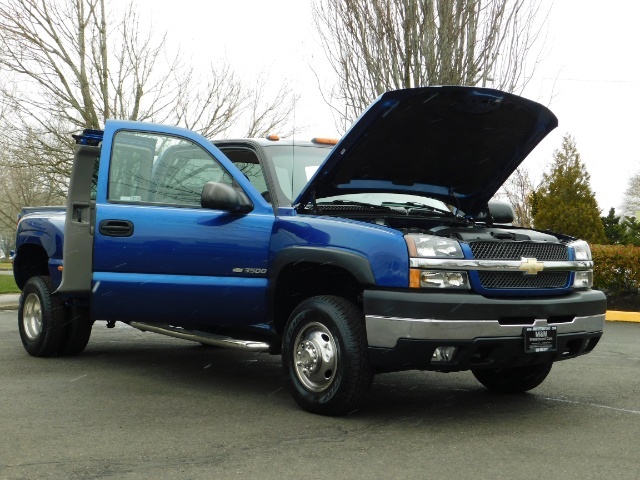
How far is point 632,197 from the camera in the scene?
244 feet

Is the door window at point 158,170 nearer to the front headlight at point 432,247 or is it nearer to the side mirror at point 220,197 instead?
the side mirror at point 220,197

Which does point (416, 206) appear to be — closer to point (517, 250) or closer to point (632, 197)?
point (517, 250)

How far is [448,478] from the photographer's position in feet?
13.2

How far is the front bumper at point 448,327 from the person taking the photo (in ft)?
16.3

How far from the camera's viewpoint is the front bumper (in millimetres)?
4957

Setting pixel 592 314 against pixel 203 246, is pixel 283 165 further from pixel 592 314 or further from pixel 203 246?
pixel 592 314

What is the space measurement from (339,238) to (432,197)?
1555 millimetres

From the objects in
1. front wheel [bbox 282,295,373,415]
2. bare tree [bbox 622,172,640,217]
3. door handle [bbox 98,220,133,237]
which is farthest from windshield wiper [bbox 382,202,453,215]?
bare tree [bbox 622,172,640,217]

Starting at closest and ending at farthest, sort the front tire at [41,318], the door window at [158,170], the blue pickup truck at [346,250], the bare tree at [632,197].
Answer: the blue pickup truck at [346,250] → the door window at [158,170] → the front tire at [41,318] → the bare tree at [632,197]

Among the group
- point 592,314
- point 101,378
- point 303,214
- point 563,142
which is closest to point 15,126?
point 101,378

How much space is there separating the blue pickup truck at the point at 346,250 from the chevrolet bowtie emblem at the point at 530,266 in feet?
0.04

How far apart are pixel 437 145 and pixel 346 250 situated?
1.35 metres

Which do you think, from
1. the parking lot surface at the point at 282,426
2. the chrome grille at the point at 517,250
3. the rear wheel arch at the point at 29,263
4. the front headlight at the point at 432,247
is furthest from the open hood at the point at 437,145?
the rear wheel arch at the point at 29,263

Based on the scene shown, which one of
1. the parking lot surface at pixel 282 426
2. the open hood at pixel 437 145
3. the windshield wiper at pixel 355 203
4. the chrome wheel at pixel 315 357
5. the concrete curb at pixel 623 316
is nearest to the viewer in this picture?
the parking lot surface at pixel 282 426
